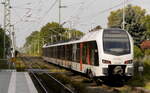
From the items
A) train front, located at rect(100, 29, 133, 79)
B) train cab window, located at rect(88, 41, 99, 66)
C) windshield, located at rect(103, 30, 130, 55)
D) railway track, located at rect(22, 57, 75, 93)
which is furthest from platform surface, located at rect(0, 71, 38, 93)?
windshield, located at rect(103, 30, 130, 55)

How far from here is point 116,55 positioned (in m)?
19.2

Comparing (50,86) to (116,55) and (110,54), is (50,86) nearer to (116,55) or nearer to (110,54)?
(110,54)

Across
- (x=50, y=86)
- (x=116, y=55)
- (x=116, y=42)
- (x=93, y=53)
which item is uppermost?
(x=116, y=42)

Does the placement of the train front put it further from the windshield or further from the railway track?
the railway track

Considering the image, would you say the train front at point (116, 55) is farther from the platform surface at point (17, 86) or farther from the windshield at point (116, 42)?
the platform surface at point (17, 86)

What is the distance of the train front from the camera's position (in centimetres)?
1903

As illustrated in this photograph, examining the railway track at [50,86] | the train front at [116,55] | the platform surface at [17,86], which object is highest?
the train front at [116,55]

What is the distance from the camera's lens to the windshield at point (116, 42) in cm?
1939

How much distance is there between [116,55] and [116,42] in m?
0.88

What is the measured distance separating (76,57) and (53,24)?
87519mm

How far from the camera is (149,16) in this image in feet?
294

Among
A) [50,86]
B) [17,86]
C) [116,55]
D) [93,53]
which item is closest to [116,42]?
[116,55]

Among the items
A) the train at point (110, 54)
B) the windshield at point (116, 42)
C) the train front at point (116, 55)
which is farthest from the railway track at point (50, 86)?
the windshield at point (116, 42)

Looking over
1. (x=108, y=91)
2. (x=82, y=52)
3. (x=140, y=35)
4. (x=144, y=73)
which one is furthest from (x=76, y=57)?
(x=140, y=35)
